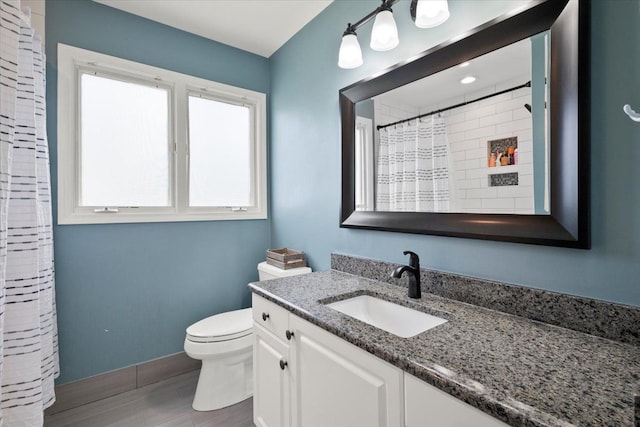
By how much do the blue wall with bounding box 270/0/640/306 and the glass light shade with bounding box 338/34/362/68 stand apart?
0.12 meters

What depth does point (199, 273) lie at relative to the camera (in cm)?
228

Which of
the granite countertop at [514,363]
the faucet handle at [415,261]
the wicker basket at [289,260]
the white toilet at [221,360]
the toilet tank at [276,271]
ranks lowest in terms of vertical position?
the white toilet at [221,360]

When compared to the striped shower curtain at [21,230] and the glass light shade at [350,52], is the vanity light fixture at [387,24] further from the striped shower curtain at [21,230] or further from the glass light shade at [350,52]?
the striped shower curtain at [21,230]

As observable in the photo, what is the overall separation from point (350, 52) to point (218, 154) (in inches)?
53.5

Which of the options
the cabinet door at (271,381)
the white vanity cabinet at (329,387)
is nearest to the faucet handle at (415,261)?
the white vanity cabinet at (329,387)

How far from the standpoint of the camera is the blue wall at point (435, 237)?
2.75ft

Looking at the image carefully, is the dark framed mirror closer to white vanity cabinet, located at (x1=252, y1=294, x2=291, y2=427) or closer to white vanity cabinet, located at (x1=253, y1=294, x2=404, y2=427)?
white vanity cabinet, located at (x1=253, y1=294, x2=404, y2=427)

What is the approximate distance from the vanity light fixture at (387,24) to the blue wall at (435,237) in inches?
4.4

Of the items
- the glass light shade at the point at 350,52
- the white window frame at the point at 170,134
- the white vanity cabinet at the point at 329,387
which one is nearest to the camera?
the white vanity cabinet at the point at 329,387

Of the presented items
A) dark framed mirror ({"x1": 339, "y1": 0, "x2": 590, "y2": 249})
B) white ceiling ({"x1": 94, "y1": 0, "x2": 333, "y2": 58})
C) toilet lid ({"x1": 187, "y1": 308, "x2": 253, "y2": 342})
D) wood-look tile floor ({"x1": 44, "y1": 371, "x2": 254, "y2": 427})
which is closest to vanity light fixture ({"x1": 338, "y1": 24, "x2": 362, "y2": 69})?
dark framed mirror ({"x1": 339, "y1": 0, "x2": 590, "y2": 249})

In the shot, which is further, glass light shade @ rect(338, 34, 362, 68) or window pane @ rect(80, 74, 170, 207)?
window pane @ rect(80, 74, 170, 207)

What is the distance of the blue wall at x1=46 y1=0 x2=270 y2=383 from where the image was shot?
5.99ft

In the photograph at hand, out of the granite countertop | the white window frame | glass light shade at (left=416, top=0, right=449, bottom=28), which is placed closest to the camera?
the granite countertop

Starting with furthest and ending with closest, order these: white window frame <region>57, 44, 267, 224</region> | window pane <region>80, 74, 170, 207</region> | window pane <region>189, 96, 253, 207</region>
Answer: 1. window pane <region>189, 96, 253, 207</region>
2. window pane <region>80, 74, 170, 207</region>
3. white window frame <region>57, 44, 267, 224</region>
